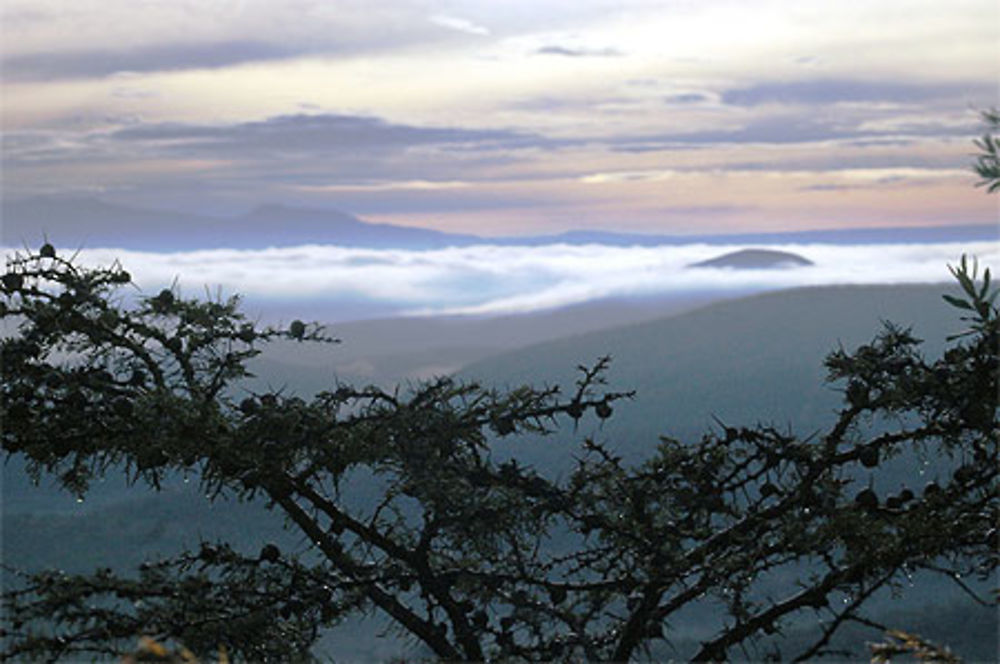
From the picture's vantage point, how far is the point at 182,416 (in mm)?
5617

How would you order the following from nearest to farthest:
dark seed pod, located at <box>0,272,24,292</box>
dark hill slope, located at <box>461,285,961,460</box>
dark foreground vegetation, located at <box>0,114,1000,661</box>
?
dark foreground vegetation, located at <box>0,114,1000,661</box>, dark seed pod, located at <box>0,272,24,292</box>, dark hill slope, located at <box>461,285,961,460</box>

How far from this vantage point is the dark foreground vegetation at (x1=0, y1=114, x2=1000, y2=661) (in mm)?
5344

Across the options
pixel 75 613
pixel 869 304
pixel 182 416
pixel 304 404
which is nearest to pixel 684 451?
pixel 304 404

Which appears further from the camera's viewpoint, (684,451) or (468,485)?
(684,451)

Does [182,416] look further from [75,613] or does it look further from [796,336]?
[796,336]

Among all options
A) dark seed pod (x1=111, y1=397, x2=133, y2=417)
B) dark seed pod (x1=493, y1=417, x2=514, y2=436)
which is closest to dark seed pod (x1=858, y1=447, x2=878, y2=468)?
dark seed pod (x1=493, y1=417, x2=514, y2=436)

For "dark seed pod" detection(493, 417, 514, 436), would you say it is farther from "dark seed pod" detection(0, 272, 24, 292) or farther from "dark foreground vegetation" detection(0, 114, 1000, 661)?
"dark seed pod" detection(0, 272, 24, 292)

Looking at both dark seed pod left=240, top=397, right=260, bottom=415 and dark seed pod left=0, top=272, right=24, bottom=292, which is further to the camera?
dark seed pod left=0, top=272, right=24, bottom=292

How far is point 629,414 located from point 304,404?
70957 millimetres

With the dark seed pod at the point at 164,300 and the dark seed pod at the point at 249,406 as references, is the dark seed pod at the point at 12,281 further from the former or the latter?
the dark seed pod at the point at 249,406

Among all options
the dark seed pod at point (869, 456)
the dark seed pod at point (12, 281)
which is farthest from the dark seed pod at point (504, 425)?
the dark seed pod at point (12, 281)

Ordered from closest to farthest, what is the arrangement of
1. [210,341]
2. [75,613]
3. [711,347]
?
[75,613] < [210,341] < [711,347]

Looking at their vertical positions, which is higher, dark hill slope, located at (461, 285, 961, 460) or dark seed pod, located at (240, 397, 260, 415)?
dark seed pod, located at (240, 397, 260, 415)

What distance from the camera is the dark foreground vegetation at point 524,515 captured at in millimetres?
5344
